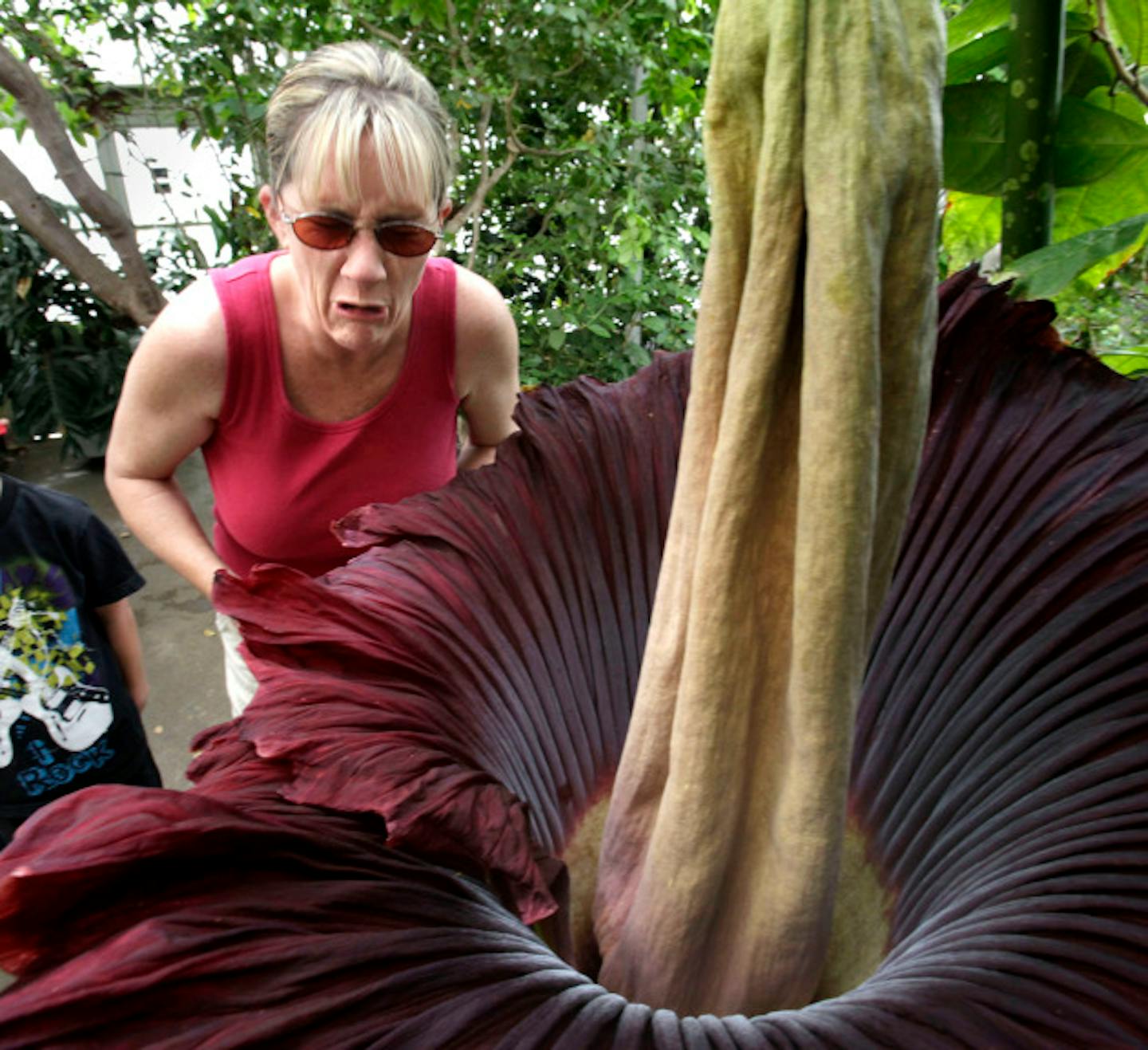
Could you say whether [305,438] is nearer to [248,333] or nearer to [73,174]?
[248,333]

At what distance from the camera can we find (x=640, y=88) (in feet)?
7.09

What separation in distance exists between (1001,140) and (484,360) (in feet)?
1.83

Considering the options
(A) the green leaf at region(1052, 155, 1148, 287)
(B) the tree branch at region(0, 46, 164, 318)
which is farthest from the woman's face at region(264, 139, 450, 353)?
(B) the tree branch at region(0, 46, 164, 318)

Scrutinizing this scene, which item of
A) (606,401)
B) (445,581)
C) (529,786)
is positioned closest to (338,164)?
(606,401)

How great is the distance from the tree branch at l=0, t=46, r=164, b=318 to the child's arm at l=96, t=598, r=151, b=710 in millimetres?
1571

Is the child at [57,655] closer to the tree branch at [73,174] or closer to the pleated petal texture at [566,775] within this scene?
the pleated petal texture at [566,775]

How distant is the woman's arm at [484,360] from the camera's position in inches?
44.9

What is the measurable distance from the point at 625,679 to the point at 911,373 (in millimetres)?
331

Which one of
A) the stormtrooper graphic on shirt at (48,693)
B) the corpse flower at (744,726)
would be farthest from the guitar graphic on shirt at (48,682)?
the corpse flower at (744,726)

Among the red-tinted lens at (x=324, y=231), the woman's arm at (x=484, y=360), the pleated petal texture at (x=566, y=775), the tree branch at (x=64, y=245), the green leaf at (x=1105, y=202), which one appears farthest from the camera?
the tree branch at (x=64, y=245)

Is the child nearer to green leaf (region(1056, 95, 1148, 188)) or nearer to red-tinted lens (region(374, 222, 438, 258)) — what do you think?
red-tinted lens (region(374, 222, 438, 258))

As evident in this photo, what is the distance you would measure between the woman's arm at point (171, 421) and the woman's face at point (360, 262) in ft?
0.36

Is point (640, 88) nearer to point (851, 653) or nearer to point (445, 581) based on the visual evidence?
point (445, 581)

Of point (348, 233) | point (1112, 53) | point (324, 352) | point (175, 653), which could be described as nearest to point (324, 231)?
point (348, 233)
